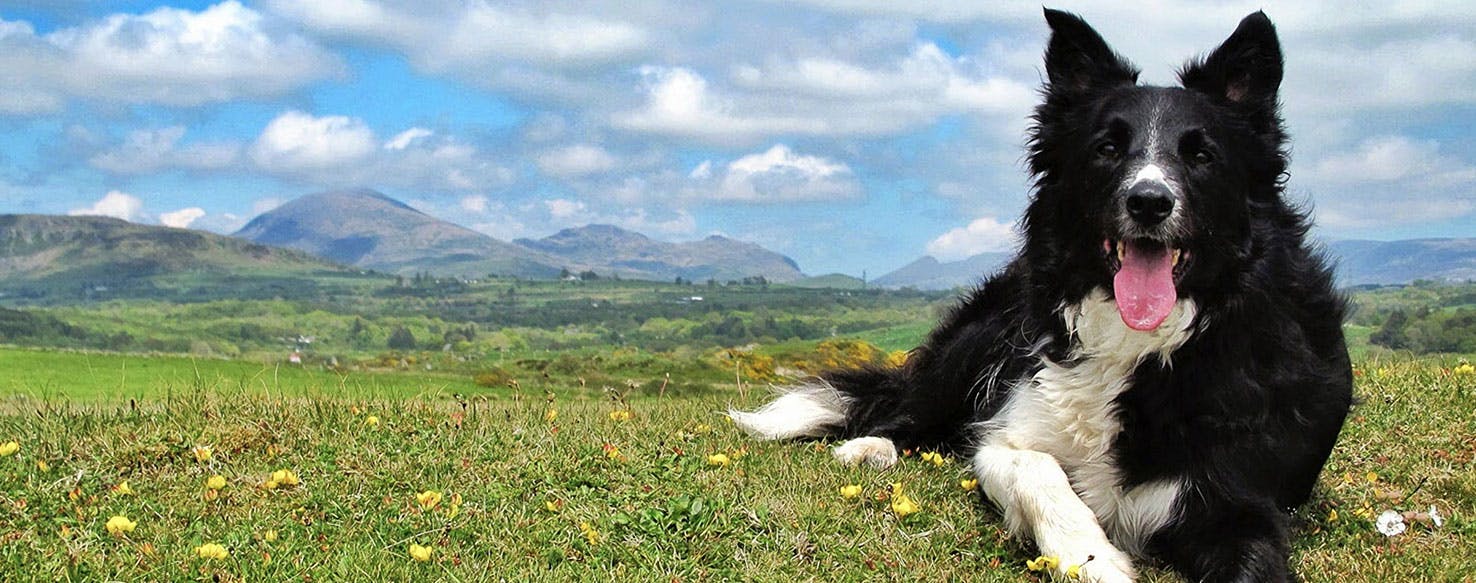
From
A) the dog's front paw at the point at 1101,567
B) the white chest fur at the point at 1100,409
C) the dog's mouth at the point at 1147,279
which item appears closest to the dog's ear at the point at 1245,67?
the dog's mouth at the point at 1147,279

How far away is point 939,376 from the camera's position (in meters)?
7.09

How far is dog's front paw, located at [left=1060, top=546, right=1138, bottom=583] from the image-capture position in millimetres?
4590

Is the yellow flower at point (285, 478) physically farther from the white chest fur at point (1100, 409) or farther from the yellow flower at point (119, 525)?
the white chest fur at point (1100, 409)

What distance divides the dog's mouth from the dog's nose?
16 cm

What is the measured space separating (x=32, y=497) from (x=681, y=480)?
10.2 feet

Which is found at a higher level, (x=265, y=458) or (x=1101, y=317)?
(x=1101, y=317)

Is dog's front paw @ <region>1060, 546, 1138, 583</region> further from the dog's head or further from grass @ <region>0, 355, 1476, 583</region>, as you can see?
the dog's head

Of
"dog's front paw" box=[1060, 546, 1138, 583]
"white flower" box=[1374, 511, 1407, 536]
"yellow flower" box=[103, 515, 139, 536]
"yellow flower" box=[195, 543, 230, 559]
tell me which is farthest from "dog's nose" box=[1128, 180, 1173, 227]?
"yellow flower" box=[103, 515, 139, 536]

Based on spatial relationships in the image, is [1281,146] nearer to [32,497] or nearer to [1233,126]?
[1233,126]

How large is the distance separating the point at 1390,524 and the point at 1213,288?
180 cm

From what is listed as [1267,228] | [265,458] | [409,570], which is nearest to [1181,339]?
[1267,228]

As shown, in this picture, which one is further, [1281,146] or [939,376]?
[939,376]

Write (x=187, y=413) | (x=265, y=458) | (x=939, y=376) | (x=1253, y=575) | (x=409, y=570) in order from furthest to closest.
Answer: (x=939, y=376), (x=187, y=413), (x=265, y=458), (x=1253, y=575), (x=409, y=570)

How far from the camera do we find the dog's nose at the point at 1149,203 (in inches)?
182
